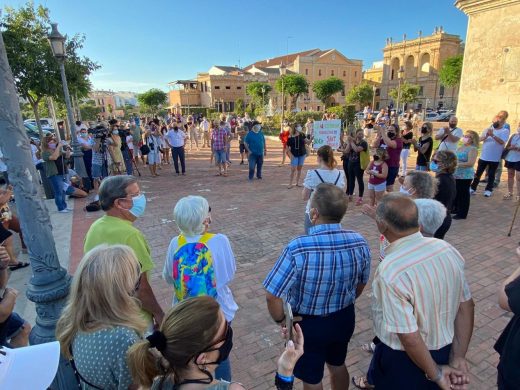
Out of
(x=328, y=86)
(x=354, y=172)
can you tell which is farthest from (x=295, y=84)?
(x=354, y=172)

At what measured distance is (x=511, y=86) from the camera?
12.0m

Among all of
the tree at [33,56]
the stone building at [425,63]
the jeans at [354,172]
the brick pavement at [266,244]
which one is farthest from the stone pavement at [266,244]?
the stone building at [425,63]

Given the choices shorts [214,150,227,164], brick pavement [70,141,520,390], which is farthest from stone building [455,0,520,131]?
shorts [214,150,227,164]

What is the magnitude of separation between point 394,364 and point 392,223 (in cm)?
83

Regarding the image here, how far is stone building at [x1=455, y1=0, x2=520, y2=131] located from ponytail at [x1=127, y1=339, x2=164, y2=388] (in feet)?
49.1

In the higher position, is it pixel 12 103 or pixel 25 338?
pixel 12 103

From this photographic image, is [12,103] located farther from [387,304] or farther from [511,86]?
[511,86]

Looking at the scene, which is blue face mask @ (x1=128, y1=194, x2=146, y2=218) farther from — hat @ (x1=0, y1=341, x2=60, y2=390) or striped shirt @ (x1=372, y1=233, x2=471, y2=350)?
striped shirt @ (x1=372, y1=233, x2=471, y2=350)

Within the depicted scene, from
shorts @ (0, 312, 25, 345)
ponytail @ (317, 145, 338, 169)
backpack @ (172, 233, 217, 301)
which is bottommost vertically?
shorts @ (0, 312, 25, 345)

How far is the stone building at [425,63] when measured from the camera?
199 feet

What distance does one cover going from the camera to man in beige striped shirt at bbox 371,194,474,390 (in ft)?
5.51

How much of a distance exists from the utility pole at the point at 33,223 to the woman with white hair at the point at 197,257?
0.87 m

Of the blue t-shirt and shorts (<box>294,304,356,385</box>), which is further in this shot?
the blue t-shirt

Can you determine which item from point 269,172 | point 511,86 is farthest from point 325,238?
point 511,86
